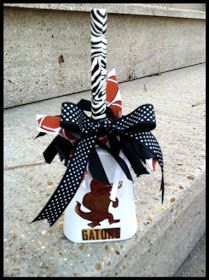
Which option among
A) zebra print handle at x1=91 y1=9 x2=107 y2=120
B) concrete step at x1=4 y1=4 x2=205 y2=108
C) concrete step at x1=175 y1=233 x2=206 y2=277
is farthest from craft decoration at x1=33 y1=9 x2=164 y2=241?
concrete step at x1=4 y1=4 x2=205 y2=108

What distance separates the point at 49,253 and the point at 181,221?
14.1 inches

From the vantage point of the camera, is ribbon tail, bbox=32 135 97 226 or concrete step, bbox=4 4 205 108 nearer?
ribbon tail, bbox=32 135 97 226

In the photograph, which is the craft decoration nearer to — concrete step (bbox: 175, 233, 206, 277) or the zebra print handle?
the zebra print handle

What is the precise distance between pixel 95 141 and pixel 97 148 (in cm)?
1

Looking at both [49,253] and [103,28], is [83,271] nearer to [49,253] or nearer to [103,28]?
[49,253]

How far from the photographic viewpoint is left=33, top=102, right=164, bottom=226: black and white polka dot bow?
543mm

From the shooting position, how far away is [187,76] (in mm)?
2320

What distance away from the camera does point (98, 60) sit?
0.54 meters

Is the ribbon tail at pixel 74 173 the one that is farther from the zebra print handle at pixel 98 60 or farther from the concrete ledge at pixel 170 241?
the concrete ledge at pixel 170 241

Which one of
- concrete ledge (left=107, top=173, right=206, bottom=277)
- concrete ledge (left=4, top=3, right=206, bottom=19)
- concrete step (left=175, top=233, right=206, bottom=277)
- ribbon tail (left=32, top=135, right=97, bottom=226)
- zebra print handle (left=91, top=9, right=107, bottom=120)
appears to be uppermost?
concrete ledge (left=4, top=3, right=206, bottom=19)

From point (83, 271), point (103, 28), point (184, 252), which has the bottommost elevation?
point (184, 252)

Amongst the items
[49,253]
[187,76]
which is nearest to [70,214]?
[49,253]

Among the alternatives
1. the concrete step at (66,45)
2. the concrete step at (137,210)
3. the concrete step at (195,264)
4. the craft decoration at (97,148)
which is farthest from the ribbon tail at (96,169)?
the concrete step at (66,45)

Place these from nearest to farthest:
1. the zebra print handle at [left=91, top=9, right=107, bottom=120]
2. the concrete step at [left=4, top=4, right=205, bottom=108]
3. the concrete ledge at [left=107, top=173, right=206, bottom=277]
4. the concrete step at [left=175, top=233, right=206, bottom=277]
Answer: the zebra print handle at [left=91, top=9, right=107, bottom=120], the concrete ledge at [left=107, top=173, right=206, bottom=277], the concrete step at [left=175, top=233, right=206, bottom=277], the concrete step at [left=4, top=4, right=205, bottom=108]
